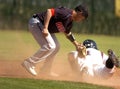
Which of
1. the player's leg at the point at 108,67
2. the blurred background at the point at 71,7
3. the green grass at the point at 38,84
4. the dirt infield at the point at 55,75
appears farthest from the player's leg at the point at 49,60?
the blurred background at the point at 71,7

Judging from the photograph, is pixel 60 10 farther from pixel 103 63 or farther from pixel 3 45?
pixel 3 45

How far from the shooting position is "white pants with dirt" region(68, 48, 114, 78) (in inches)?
436

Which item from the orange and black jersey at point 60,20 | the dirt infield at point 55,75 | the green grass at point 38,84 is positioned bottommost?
the dirt infield at point 55,75

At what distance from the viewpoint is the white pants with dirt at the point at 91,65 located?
1109 centimetres

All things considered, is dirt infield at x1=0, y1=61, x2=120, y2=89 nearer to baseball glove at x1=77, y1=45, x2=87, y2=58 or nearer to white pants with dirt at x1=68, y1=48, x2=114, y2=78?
white pants with dirt at x1=68, y1=48, x2=114, y2=78

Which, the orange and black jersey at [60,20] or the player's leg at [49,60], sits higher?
the orange and black jersey at [60,20]

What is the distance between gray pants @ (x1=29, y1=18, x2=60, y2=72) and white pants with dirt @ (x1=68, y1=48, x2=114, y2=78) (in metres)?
0.43

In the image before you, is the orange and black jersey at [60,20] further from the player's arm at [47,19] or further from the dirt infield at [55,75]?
the dirt infield at [55,75]

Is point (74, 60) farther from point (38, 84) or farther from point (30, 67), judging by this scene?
point (38, 84)

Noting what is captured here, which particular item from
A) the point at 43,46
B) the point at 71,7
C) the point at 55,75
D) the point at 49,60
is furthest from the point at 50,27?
the point at 71,7

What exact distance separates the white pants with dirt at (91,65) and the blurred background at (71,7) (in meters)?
20.6

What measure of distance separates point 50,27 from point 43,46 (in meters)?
0.43

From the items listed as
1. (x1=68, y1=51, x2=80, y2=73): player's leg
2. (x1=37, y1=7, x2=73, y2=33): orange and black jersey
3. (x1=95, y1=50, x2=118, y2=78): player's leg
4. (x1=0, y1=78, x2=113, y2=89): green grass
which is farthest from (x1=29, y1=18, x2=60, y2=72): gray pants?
(x1=95, y1=50, x2=118, y2=78): player's leg

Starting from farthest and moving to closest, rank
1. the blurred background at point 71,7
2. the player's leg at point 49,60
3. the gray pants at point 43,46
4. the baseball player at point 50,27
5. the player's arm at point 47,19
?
the blurred background at point 71,7 < the player's leg at point 49,60 < the gray pants at point 43,46 < the baseball player at point 50,27 < the player's arm at point 47,19
